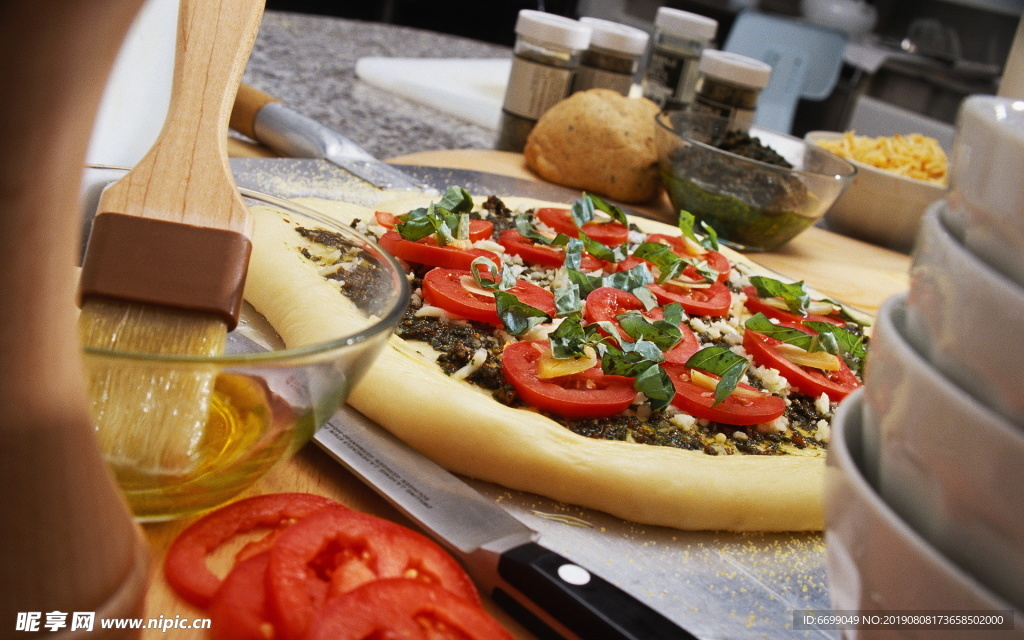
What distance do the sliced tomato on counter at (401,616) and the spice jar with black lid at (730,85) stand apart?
2.06 meters

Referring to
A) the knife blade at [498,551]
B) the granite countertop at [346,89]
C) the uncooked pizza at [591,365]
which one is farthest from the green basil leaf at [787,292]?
the granite countertop at [346,89]

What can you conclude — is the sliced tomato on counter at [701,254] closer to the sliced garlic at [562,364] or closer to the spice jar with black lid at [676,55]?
the sliced garlic at [562,364]

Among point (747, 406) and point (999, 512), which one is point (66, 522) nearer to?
point (999, 512)

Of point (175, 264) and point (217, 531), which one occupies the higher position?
point (175, 264)

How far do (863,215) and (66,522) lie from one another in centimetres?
245

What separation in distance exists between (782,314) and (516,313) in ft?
1.95

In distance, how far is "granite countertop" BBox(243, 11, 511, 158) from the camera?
255 cm

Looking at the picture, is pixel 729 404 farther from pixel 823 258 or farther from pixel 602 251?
pixel 823 258

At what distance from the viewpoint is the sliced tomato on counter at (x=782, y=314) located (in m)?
1.57

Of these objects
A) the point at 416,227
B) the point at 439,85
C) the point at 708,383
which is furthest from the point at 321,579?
the point at 439,85

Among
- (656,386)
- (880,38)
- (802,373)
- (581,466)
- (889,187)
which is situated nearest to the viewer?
(581,466)

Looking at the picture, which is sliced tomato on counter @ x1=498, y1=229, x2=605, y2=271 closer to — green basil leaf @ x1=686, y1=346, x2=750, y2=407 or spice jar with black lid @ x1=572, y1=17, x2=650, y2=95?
green basil leaf @ x1=686, y1=346, x2=750, y2=407

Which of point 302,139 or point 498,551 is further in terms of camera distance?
point 302,139

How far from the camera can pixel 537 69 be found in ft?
8.16
